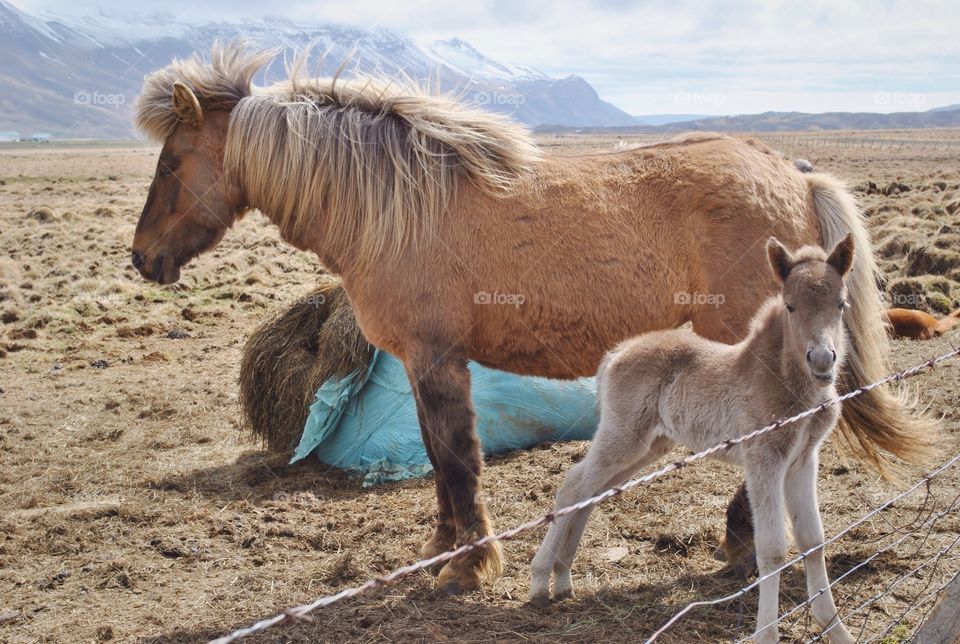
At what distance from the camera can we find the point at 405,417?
646cm

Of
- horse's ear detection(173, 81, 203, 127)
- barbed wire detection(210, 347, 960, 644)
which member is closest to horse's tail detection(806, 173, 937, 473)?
barbed wire detection(210, 347, 960, 644)

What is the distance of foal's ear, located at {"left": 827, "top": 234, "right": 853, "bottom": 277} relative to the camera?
3219mm

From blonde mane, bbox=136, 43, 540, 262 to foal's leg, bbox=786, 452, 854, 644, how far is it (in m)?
2.19

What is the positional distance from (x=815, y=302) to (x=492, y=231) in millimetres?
1887

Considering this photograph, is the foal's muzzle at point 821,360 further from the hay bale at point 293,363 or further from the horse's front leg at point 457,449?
the hay bale at point 293,363

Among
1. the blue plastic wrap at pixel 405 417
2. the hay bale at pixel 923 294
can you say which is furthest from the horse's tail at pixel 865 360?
the hay bale at pixel 923 294

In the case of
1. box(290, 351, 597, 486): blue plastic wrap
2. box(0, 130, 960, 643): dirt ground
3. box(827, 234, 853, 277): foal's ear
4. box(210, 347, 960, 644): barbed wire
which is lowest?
box(0, 130, 960, 643): dirt ground

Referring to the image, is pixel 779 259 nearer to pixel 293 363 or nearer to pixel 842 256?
pixel 842 256

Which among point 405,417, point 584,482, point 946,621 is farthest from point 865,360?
point 405,417

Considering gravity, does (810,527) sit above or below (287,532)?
above

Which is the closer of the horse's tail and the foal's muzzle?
the foal's muzzle

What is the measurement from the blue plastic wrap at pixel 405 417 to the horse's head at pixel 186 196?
204 cm

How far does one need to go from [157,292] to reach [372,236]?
998 cm

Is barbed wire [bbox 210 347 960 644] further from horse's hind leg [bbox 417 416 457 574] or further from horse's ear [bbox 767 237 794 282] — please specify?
horse's hind leg [bbox 417 416 457 574]
